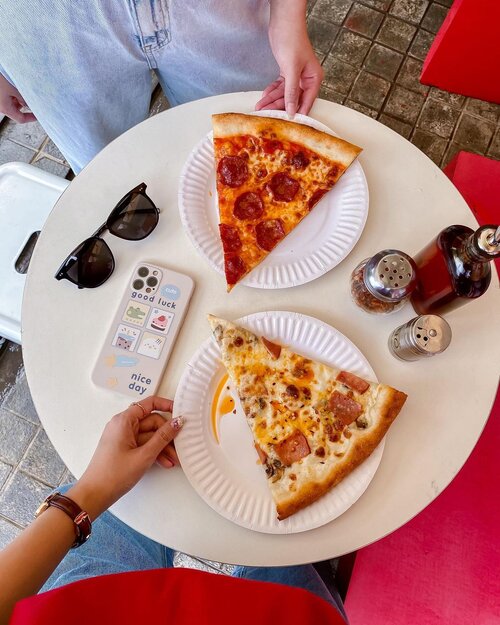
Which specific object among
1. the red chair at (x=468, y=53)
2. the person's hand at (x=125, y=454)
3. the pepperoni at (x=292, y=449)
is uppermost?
the red chair at (x=468, y=53)

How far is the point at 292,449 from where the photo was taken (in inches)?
35.7

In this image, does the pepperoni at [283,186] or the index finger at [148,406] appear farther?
the pepperoni at [283,186]

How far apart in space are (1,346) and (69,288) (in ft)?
3.04

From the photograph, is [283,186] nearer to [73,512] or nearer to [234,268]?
[234,268]

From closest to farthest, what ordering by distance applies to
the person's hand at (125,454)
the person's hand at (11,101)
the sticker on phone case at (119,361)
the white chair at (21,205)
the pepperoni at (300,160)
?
the person's hand at (125,454) → the sticker on phone case at (119,361) → the pepperoni at (300,160) → the person's hand at (11,101) → the white chair at (21,205)

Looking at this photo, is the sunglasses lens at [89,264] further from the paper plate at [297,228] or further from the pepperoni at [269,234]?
the pepperoni at [269,234]

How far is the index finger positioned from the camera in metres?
0.88

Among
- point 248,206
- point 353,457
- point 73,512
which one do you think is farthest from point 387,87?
point 73,512

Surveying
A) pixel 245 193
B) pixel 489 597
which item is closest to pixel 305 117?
pixel 245 193

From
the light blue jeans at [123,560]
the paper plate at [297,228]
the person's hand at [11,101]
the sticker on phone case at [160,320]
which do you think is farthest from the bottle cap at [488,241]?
the person's hand at [11,101]

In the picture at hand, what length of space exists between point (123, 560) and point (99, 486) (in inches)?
14.9

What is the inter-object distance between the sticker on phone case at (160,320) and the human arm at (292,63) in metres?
0.52

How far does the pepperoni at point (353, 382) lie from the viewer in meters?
0.91

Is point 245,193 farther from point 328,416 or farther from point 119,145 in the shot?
point 328,416
